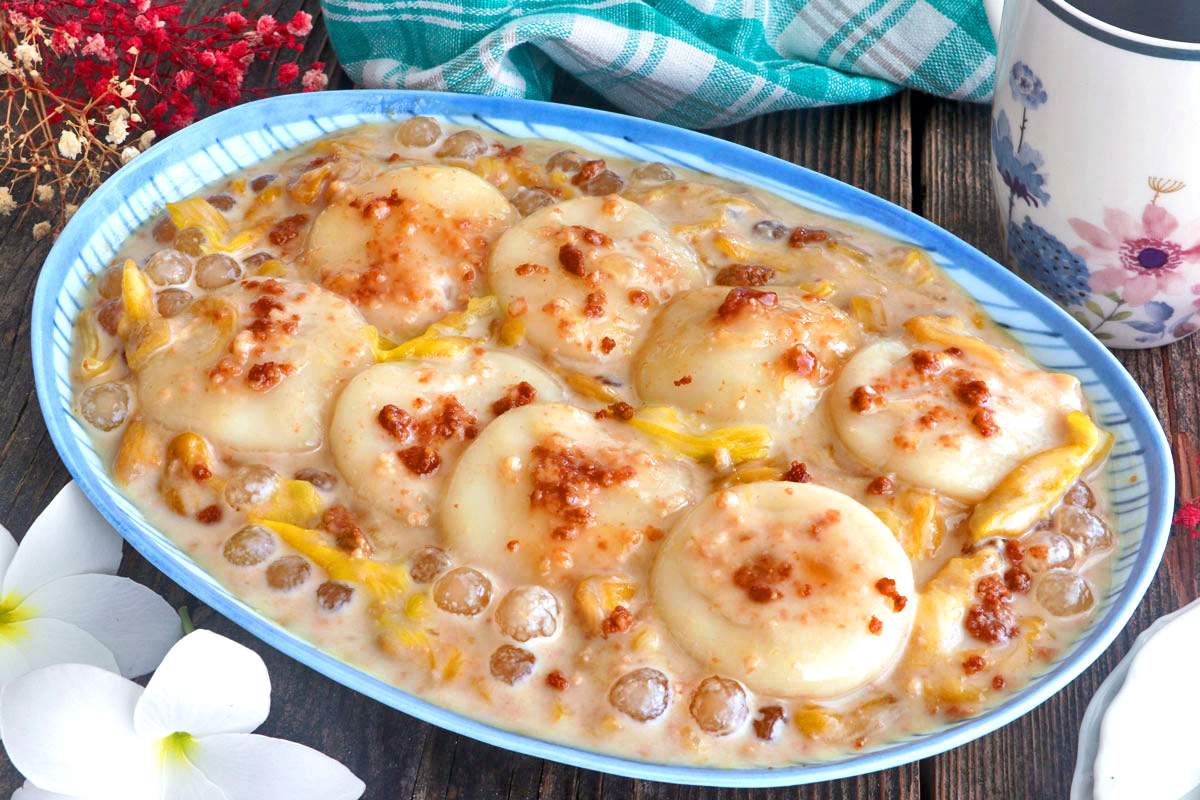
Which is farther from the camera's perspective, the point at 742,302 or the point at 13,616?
the point at 742,302

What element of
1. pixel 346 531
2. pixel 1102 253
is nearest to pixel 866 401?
pixel 1102 253

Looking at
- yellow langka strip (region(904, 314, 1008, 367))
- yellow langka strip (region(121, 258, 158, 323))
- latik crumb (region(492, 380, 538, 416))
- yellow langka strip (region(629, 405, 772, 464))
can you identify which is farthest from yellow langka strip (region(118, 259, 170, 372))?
yellow langka strip (region(904, 314, 1008, 367))

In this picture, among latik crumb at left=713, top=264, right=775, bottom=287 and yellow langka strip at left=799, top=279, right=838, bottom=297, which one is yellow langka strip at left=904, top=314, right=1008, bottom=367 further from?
latik crumb at left=713, top=264, right=775, bottom=287

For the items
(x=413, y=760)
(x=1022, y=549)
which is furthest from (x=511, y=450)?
(x=1022, y=549)

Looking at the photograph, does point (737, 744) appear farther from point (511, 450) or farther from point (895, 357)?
point (895, 357)

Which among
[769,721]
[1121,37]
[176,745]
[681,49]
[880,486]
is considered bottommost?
[176,745]

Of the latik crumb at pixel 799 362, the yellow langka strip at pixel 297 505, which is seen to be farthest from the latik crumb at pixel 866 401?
the yellow langka strip at pixel 297 505

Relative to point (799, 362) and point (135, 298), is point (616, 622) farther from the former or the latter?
point (135, 298)
